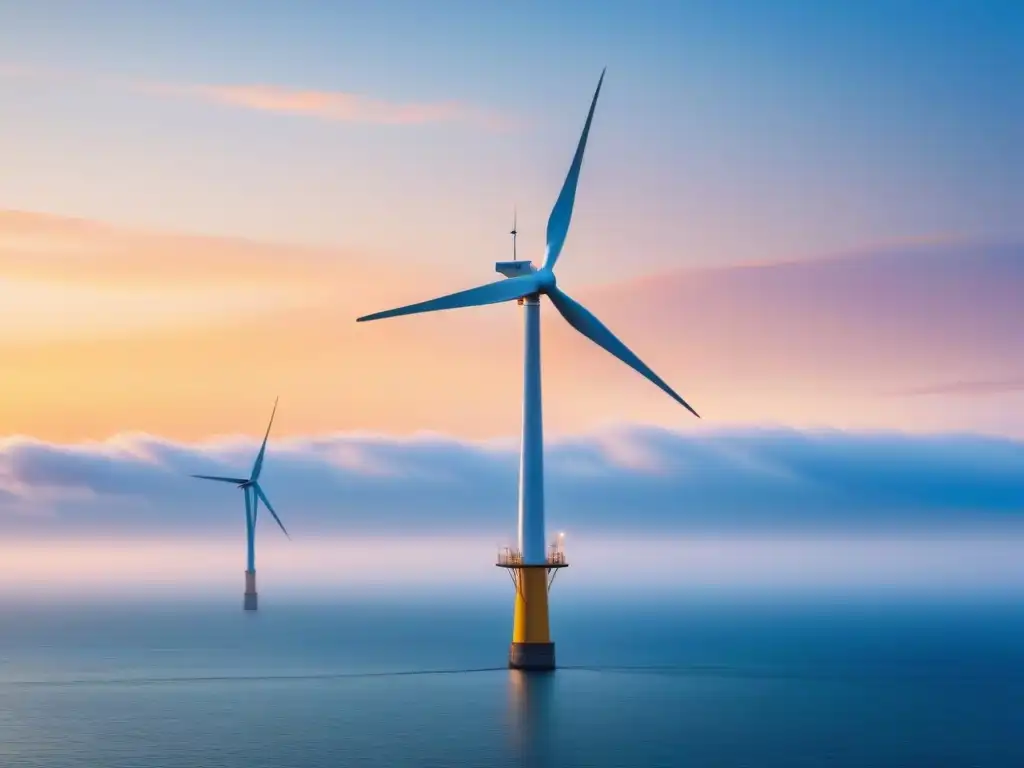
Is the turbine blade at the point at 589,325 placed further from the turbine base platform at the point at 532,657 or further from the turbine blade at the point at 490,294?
the turbine base platform at the point at 532,657

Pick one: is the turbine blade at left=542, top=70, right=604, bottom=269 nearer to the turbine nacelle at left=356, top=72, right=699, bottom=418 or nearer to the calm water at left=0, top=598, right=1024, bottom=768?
the turbine nacelle at left=356, top=72, right=699, bottom=418

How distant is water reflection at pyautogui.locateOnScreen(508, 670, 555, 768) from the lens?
102938 millimetres

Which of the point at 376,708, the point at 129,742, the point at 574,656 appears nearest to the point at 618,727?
the point at 376,708

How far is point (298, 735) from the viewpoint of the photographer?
112 meters

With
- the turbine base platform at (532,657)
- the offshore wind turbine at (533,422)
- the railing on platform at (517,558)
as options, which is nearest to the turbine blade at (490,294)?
the offshore wind turbine at (533,422)

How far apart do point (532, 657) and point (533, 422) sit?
19.7 m

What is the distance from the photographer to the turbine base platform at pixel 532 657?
414 ft

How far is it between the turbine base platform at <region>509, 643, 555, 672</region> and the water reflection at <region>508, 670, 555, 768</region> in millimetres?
2611

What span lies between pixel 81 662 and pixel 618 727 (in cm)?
9421

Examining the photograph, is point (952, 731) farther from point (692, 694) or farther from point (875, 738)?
point (692, 694)

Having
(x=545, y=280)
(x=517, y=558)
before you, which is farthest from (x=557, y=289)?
(x=517, y=558)

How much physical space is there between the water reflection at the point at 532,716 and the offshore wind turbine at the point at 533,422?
3.03m

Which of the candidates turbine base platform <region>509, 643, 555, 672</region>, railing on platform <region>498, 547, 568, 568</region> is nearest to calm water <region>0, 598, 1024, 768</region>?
turbine base platform <region>509, 643, 555, 672</region>

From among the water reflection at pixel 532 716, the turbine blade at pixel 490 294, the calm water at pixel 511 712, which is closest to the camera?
the water reflection at pixel 532 716
